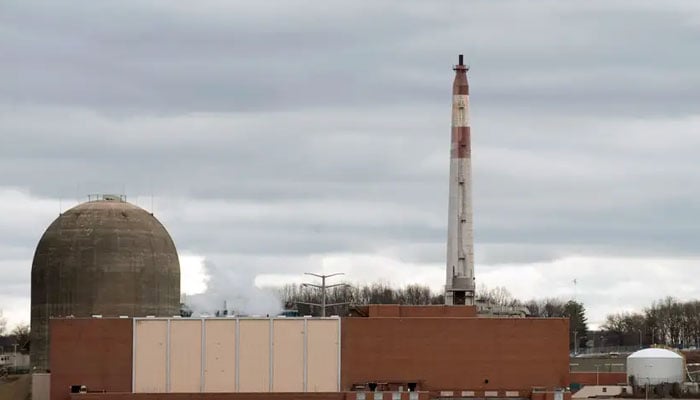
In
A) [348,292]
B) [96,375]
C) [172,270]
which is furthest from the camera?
[348,292]

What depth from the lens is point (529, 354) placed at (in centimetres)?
8931

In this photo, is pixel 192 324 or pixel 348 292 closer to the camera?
pixel 192 324

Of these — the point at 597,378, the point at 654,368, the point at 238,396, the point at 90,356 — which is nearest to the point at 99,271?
the point at 90,356

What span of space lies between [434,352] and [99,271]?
2788 cm

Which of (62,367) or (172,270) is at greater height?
(172,270)

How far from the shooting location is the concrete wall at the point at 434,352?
8850cm

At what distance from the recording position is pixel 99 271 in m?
105

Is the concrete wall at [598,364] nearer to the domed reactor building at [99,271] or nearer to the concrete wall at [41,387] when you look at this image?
the domed reactor building at [99,271]

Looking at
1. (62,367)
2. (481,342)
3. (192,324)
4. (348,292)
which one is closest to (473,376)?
(481,342)

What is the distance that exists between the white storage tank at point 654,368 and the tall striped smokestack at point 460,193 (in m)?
17.5

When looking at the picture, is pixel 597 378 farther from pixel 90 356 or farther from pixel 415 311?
pixel 90 356

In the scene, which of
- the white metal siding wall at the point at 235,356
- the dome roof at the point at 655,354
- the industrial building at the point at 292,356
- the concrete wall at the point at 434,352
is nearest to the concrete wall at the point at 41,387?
the industrial building at the point at 292,356

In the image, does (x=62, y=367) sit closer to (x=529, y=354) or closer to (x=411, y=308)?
(x=411, y=308)

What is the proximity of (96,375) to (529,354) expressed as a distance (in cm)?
2493
